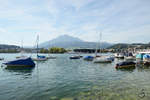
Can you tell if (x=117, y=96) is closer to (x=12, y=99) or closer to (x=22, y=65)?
(x=12, y=99)

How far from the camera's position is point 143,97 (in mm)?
12922

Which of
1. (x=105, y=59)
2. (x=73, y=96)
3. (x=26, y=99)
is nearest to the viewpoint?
(x=26, y=99)

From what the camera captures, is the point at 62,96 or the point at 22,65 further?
the point at 22,65

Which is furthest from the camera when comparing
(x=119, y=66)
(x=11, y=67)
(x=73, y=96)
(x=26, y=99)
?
(x=11, y=67)

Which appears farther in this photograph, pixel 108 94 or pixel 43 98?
pixel 108 94

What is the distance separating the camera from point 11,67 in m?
39.4

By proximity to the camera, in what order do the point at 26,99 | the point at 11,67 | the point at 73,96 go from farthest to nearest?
the point at 11,67
the point at 73,96
the point at 26,99

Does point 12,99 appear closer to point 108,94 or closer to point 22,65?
point 108,94

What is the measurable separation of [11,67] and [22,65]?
386 centimetres

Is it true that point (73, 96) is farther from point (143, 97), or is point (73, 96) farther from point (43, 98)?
point (143, 97)

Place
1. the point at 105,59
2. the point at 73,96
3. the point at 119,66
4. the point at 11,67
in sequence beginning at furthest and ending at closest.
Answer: the point at 105,59 → the point at 11,67 → the point at 119,66 → the point at 73,96

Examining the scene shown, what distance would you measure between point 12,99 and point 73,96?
685 centimetres

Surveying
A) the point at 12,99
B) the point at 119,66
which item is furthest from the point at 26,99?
the point at 119,66

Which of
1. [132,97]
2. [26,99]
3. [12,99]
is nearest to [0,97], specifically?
[12,99]
